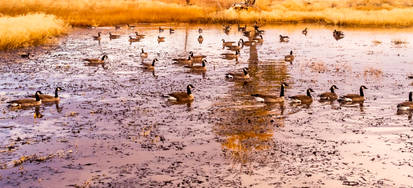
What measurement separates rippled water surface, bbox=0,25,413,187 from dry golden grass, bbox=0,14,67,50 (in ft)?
13.0

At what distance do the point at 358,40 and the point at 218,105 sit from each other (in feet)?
91.1

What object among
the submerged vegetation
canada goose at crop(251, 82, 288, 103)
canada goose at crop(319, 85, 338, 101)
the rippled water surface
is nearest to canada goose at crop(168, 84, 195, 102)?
the rippled water surface

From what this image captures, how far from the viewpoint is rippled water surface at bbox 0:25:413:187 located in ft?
40.4

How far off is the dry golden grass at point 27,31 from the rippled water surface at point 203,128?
395 cm

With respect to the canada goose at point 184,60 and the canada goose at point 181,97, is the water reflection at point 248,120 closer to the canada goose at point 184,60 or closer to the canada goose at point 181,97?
the canada goose at point 181,97

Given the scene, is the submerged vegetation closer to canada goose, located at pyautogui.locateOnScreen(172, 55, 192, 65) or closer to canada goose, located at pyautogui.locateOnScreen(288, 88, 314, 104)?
canada goose, located at pyautogui.locateOnScreen(172, 55, 192, 65)

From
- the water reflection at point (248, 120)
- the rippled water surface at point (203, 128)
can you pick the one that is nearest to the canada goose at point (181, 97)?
the rippled water surface at point (203, 128)

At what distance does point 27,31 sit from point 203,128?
2792 cm

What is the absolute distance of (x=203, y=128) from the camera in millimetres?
16484

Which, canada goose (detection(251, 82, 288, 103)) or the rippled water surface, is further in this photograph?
canada goose (detection(251, 82, 288, 103))

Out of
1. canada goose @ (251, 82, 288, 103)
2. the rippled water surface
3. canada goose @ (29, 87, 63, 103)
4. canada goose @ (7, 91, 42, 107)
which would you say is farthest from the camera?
canada goose @ (251, 82, 288, 103)

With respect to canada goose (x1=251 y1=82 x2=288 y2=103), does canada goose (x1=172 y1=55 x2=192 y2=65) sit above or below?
above

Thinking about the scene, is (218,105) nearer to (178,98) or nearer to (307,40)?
(178,98)

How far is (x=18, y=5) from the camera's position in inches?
2571
